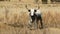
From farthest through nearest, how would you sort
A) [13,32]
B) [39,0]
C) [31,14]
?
1. [39,0]
2. [31,14]
3. [13,32]

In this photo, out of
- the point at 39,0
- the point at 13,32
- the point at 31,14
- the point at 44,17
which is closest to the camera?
the point at 13,32

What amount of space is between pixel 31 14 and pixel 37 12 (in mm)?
855

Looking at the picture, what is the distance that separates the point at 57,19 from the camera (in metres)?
14.3

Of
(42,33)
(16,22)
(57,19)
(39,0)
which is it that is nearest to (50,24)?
(57,19)

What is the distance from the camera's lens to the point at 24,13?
15.4 meters

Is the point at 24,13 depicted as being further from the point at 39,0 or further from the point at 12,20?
the point at 39,0

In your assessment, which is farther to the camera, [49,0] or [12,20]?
[49,0]

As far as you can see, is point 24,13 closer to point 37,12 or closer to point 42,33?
point 37,12

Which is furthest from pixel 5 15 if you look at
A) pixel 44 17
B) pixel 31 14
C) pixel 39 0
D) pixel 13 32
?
pixel 39 0

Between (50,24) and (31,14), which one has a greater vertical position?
(31,14)

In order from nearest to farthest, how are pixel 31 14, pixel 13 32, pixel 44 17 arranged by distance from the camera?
pixel 13 32 → pixel 31 14 → pixel 44 17

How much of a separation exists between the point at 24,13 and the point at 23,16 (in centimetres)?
52

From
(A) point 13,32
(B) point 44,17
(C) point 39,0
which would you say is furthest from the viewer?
(C) point 39,0

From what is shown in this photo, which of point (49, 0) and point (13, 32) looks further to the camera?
point (49, 0)
